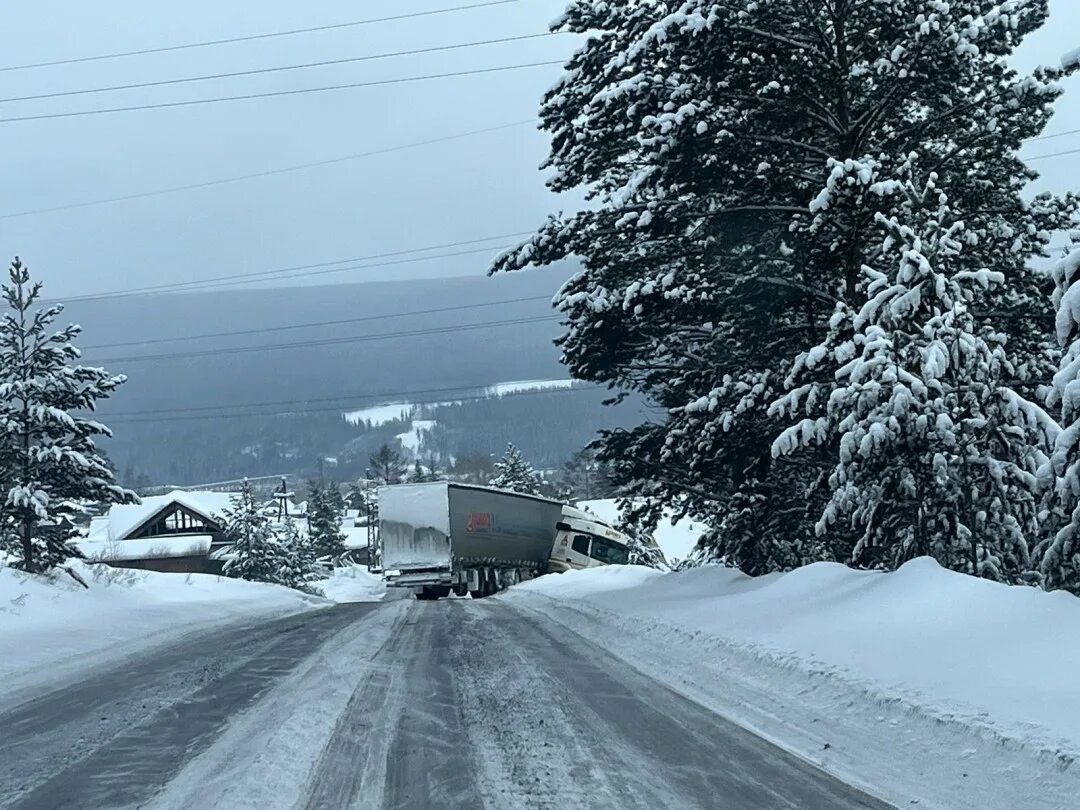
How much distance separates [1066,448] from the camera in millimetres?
8703

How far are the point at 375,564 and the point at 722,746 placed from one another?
11237cm

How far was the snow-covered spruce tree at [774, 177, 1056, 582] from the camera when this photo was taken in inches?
453

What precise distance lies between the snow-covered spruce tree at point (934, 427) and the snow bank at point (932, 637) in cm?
112

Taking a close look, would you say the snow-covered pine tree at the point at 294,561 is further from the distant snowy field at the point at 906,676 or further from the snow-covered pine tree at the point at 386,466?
the snow-covered pine tree at the point at 386,466

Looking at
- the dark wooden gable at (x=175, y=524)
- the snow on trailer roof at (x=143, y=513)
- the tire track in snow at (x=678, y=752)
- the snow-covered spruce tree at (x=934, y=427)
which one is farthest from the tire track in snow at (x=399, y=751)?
the dark wooden gable at (x=175, y=524)

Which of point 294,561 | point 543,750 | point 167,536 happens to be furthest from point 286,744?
point 167,536

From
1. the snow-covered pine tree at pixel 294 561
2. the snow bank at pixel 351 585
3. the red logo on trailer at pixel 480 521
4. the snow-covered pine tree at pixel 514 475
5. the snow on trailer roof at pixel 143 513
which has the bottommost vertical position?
the snow bank at pixel 351 585

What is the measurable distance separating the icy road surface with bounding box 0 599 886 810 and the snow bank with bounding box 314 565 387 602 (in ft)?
176

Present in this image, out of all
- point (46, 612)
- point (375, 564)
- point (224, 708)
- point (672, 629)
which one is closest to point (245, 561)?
point (46, 612)

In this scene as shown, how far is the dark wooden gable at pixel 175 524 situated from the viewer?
9144 centimetres

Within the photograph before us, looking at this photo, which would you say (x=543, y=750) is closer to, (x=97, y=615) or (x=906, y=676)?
(x=906, y=676)

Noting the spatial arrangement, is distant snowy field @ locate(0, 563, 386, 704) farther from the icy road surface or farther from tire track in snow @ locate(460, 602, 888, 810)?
tire track in snow @ locate(460, 602, 888, 810)

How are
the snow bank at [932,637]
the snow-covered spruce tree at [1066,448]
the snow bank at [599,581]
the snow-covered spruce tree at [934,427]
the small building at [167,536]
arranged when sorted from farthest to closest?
the small building at [167,536] → the snow bank at [599,581] → the snow-covered spruce tree at [934,427] → the snow-covered spruce tree at [1066,448] → the snow bank at [932,637]

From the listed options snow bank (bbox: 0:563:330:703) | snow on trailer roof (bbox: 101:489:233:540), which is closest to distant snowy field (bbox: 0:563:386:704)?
snow bank (bbox: 0:563:330:703)
